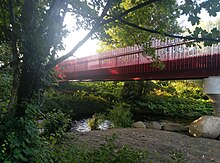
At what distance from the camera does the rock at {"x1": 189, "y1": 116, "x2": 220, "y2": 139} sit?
600 centimetres

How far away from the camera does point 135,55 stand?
992cm

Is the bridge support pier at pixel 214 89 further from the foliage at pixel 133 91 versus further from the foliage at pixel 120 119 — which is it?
the foliage at pixel 133 91

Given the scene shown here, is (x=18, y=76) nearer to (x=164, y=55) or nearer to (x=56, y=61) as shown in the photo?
(x=56, y=61)

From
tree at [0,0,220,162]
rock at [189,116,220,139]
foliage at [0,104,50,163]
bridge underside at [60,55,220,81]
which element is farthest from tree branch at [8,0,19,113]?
rock at [189,116,220,139]

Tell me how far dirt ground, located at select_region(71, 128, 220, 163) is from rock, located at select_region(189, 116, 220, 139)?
73 centimetres

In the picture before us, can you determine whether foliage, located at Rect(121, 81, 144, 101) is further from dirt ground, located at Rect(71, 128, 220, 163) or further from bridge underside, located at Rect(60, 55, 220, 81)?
dirt ground, located at Rect(71, 128, 220, 163)

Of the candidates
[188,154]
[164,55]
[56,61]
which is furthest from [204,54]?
[56,61]

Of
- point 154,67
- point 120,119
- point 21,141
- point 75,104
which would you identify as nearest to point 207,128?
point 154,67

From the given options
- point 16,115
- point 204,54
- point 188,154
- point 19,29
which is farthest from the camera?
point 204,54

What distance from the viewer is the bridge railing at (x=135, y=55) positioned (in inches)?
294

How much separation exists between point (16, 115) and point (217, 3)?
74.2 inches

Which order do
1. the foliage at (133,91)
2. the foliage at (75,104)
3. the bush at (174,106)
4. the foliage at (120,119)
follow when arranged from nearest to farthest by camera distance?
1. the foliage at (120,119)
2. the foliage at (75,104)
3. the bush at (174,106)
4. the foliage at (133,91)

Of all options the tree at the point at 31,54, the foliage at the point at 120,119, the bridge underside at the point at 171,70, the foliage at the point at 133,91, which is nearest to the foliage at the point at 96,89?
the foliage at the point at 133,91

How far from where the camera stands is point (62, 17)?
2.03 meters
